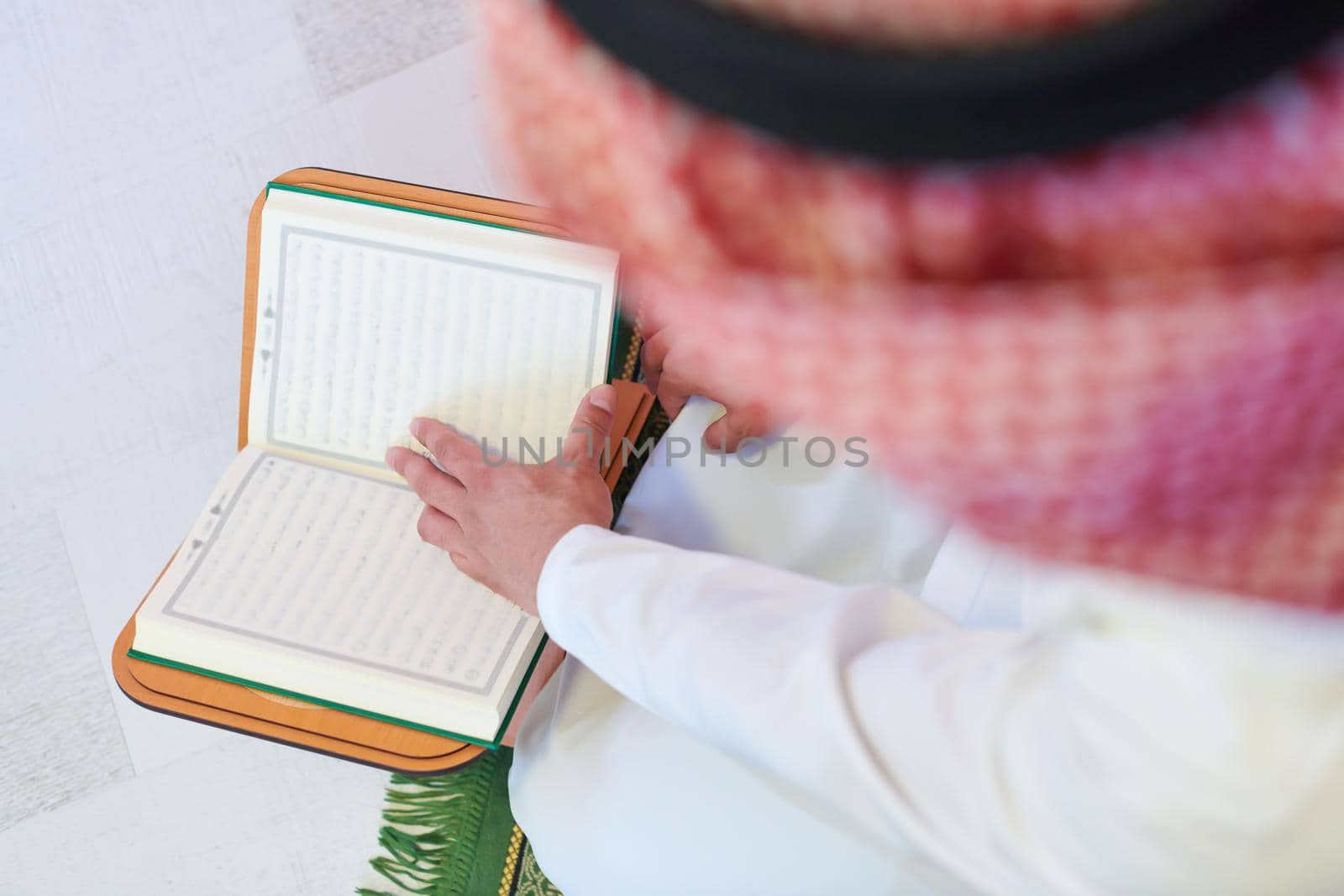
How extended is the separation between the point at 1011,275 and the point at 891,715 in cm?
28

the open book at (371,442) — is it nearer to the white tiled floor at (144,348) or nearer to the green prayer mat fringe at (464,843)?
the green prayer mat fringe at (464,843)

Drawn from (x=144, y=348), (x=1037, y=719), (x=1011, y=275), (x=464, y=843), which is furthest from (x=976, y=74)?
(x=144, y=348)

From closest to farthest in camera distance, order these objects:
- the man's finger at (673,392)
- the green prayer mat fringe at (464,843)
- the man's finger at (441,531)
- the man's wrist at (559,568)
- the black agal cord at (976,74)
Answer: the black agal cord at (976,74) < the man's wrist at (559,568) < the man's finger at (441,531) < the man's finger at (673,392) < the green prayer mat fringe at (464,843)

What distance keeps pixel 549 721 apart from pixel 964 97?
0.70 m

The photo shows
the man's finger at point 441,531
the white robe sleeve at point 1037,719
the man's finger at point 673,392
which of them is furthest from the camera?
the man's finger at point 673,392

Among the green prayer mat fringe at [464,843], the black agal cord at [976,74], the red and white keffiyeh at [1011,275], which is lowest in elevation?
the green prayer mat fringe at [464,843]

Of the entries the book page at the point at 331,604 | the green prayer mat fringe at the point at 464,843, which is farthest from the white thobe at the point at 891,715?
the green prayer mat fringe at the point at 464,843

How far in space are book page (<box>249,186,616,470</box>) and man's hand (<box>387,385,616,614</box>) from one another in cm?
2

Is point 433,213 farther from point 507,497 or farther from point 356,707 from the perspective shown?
point 356,707

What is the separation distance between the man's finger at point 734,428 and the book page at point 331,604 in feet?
0.67

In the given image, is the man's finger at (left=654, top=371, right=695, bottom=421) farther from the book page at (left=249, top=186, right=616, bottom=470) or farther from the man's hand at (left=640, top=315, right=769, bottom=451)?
the book page at (left=249, top=186, right=616, bottom=470)

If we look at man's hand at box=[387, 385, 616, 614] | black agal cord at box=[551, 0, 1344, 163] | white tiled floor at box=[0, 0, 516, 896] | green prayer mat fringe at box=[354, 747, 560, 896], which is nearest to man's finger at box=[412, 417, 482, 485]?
man's hand at box=[387, 385, 616, 614]

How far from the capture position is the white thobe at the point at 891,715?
11.8 inches

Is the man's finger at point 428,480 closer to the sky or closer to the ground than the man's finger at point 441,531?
closer to the sky
